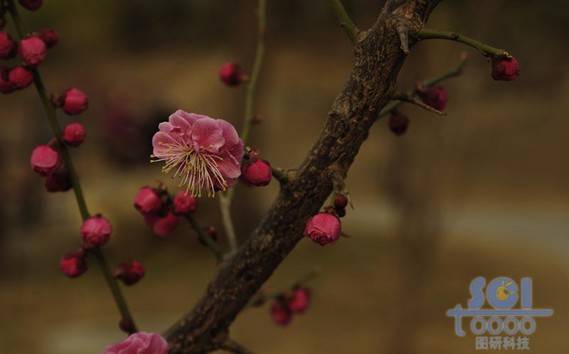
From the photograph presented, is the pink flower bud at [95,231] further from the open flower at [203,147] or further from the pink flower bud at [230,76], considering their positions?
the pink flower bud at [230,76]

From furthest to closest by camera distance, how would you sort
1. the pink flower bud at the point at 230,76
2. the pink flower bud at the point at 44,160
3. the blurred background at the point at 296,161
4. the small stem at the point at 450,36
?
1. the blurred background at the point at 296,161
2. the pink flower bud at the point at 230,76
3. the pink flower bud at the point at 44,160
4. the small stem at the point at 450,36

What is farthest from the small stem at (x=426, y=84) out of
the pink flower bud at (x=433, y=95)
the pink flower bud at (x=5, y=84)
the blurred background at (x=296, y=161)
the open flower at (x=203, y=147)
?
the blurred background at (x=296, y=161)

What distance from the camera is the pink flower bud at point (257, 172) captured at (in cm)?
38

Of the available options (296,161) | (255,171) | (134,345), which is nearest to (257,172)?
(255,171)

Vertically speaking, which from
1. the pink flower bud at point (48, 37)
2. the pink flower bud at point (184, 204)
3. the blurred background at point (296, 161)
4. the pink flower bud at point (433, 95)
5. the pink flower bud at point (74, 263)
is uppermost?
the blurred background at point (296, 161)

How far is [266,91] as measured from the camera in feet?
12.0

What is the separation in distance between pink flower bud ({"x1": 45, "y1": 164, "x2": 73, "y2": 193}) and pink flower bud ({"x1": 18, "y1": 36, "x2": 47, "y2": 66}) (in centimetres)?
6

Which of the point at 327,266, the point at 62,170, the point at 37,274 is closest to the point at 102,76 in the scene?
the point at 37,274

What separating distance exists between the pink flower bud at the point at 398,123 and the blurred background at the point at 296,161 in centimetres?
112

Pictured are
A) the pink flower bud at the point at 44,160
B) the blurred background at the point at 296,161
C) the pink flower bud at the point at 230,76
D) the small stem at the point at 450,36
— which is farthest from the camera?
the blurred background at the point at 296,161

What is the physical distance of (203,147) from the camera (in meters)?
0.38

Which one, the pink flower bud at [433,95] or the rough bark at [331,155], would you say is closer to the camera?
the rough bark at [331,155]

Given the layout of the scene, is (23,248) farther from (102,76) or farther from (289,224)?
(289,224)

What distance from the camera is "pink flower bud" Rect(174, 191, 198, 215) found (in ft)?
1.60
